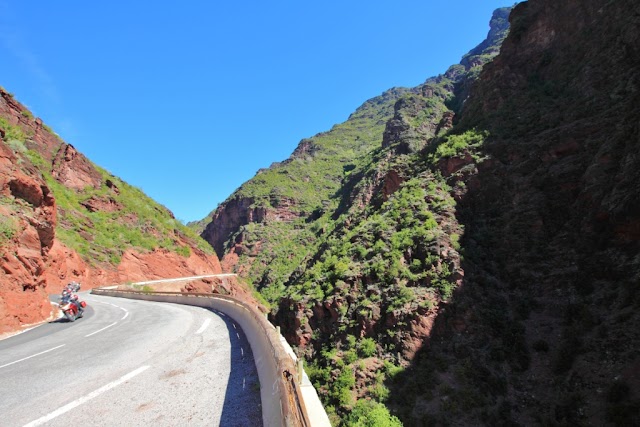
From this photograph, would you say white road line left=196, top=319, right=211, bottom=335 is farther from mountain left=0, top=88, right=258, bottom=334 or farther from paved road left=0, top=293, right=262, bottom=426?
mountain left=0, top=88, right=258, bottom=334

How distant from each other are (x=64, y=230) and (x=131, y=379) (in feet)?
133

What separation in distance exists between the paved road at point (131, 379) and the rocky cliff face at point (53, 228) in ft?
15.2

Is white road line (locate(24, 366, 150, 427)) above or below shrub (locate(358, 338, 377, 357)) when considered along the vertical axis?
above

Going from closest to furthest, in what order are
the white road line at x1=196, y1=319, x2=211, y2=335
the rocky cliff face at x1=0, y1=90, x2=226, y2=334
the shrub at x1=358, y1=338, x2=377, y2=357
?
1. the white road line at x1=196, y1=319, x2=211, y2=335
2. the rocky cliff face at x1=0, y1=90, x2=226, y2=334
3. the shrub at x1=358, y1=338, x2=377, y2=357

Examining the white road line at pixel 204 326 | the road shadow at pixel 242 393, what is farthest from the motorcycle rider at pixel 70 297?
the road shadow at pixel 242 393

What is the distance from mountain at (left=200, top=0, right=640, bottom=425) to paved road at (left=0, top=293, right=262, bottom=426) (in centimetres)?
1359

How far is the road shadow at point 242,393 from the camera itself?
486 cm

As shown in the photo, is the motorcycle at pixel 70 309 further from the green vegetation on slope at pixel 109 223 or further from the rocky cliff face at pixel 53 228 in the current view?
the green vegetation on slope at pixel 109 223

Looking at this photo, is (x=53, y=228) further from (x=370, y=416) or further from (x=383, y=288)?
(x=383, y=288)

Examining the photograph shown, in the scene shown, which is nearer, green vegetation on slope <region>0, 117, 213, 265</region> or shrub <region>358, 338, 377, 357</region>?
shrub <region>358, 338, 377, 357</region>

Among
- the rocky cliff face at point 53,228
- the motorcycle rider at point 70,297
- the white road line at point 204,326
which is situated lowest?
the white road line at point 204,326

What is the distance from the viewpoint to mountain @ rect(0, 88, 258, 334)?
15.1 m

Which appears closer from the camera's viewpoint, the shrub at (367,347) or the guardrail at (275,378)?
the guardrail at (275,378)

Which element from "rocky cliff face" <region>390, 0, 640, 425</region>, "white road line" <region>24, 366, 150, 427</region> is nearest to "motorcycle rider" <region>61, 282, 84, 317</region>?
"white road line" <region>24, 366, 150, 427</region>
